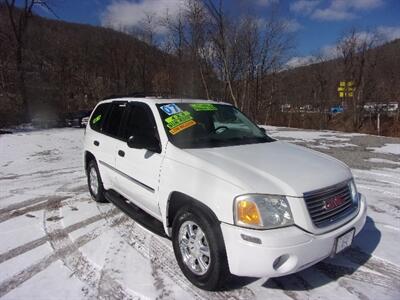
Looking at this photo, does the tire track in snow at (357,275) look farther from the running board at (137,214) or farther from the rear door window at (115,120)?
the rear door window at (115,120)

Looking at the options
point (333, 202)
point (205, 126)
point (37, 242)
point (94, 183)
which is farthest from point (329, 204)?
point (94, 183)

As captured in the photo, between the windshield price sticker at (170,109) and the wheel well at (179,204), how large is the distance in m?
1.07

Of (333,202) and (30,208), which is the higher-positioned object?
(333,202)

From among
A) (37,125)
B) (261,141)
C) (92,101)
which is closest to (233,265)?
(261,141)

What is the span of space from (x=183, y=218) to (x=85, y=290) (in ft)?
3.52

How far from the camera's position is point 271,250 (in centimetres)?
245

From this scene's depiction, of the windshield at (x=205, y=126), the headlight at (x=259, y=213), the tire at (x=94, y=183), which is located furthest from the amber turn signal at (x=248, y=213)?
the tire at (x=94, y=183)

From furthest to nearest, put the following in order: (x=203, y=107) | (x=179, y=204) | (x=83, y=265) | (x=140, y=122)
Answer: (x=203, y=107) → (x=140, y=122) → (x=83, y=265) → (x=179, y=204)

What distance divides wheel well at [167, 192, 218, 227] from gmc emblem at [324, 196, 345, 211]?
96cm

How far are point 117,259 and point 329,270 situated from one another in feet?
7.12

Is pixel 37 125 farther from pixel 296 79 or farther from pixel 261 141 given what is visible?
pixel 296 79

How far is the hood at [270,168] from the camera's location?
8.64ft

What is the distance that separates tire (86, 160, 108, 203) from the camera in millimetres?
5070

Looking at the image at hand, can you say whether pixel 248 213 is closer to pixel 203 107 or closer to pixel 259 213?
pixel 259 213
